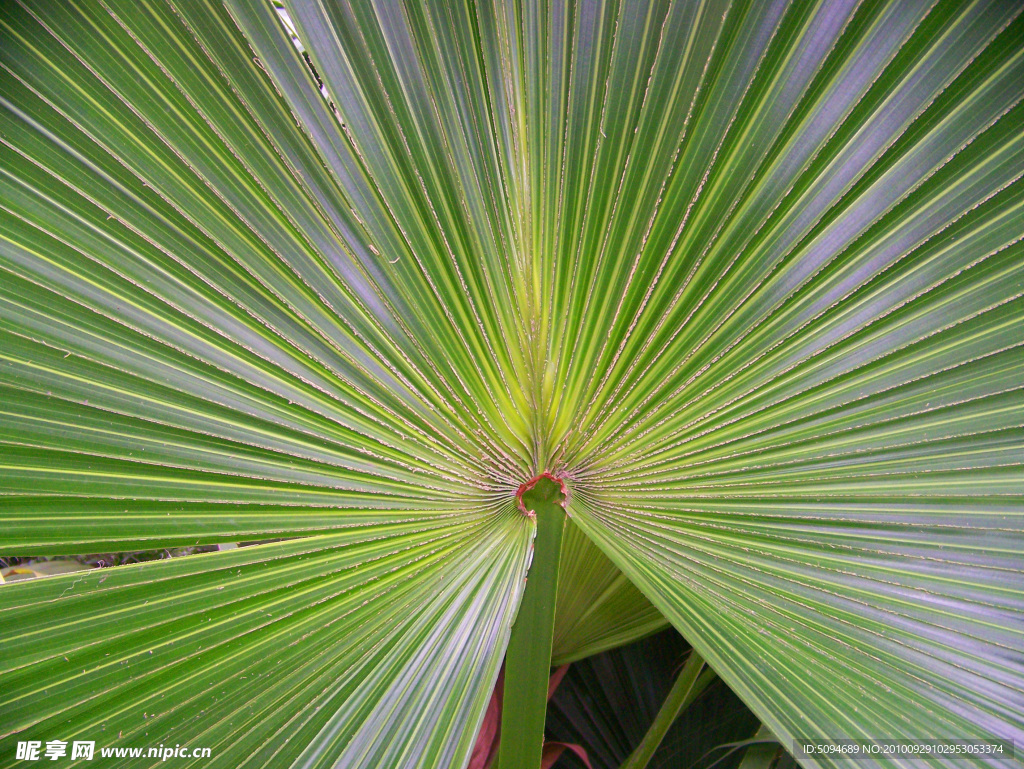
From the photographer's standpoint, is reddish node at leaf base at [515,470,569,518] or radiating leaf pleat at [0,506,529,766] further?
reddish node at leaf base at [515,470,569,518]

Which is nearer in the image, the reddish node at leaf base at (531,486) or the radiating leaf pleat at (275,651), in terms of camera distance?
the radiating leaf pleat at (275,651)

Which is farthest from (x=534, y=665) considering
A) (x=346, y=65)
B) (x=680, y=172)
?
(x=346, y=65)

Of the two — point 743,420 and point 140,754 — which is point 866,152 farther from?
point 140,754

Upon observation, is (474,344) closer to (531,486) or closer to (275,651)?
(531,486)

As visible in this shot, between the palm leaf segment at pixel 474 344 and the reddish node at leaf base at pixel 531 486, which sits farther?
the reddish node at leaf base at pixel 531 486

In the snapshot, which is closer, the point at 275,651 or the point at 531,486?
the point at 275,651

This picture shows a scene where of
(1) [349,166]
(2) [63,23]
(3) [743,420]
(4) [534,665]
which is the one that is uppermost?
(2) [63,23]

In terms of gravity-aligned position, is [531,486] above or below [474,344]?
below

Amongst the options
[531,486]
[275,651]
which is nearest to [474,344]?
[531,486]
